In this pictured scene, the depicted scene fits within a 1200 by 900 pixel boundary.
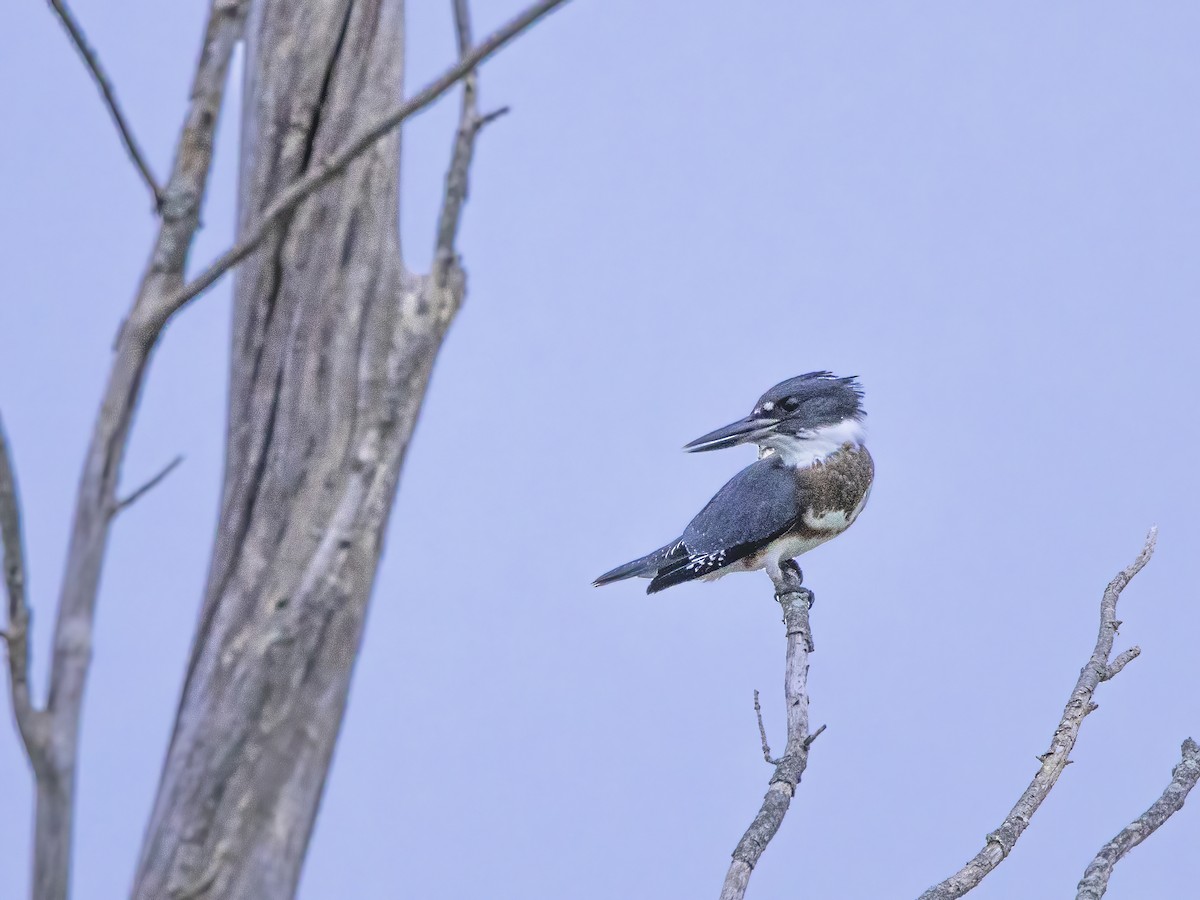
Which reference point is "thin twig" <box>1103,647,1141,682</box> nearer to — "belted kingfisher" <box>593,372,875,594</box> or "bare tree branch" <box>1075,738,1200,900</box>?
"bare tree branch" <box>1075,738,1200,900</box>

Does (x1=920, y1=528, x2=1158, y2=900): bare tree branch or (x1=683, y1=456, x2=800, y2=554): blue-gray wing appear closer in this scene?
(x1=920, y1=528, x2=1158, y2=900): bare tree branch

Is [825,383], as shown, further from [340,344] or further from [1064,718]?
[340,344]

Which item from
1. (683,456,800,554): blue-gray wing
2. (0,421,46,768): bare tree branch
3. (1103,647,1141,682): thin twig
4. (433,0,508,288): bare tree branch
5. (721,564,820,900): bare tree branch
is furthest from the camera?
(683,456,800,554): blue-gray wing

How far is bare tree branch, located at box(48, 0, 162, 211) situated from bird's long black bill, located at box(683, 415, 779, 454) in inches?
65.0

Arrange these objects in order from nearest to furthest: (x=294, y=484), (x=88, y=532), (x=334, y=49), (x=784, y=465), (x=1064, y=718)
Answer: (x=88, y=532) → (x=294, y=484) → (x=334, y=49) → (x=1064, y=718) → (x=784, y=465)

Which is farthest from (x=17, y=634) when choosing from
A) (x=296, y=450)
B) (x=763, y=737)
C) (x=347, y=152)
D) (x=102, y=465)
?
(x=763, y=737)

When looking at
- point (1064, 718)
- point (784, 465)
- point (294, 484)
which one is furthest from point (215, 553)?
point (784, 465)

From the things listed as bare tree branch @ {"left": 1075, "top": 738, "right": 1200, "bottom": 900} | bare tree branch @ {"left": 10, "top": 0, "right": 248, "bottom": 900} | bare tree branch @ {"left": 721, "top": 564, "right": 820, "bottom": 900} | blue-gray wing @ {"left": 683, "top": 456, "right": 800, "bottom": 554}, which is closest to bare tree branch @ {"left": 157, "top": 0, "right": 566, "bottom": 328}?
bare tree branch @ {"left": 10, "top": 0, "right": 248, "bottom": 900}

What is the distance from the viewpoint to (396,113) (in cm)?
111

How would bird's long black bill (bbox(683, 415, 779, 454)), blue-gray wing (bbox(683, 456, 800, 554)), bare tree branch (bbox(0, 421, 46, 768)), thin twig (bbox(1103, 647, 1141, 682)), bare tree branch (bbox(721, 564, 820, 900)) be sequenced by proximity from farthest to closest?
bird's long black bill (bbox(683, 415, 779, 454))
blue-gray wing (bbox(683, 456, 800, 554))
thin twig (bbox(1103, 647, 1141, 682))
bare tree branch (bbox(721, 564, 820, 900))
bare tree branch (bbox(0, 421, 46, 768))

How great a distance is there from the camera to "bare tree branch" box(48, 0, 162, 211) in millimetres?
1070

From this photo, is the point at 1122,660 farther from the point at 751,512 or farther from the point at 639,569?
the point at 639,569

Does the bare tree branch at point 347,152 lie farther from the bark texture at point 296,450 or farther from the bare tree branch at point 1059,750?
the bare tree branch at point 1059,750

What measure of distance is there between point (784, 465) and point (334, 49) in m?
1.45
